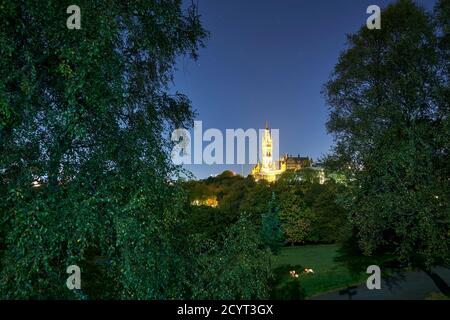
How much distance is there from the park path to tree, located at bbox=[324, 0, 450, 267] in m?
4.58

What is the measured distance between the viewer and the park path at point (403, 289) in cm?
2252

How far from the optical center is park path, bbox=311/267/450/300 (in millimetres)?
22516

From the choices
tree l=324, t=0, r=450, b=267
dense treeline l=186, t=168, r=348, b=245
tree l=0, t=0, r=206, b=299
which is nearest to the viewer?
tree l=0, t=0, r=206, b=299

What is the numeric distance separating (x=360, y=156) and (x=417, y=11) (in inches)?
402

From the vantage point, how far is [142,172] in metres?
7.16

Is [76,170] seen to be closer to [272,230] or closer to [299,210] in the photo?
[272,230]

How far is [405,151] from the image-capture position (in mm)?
14883

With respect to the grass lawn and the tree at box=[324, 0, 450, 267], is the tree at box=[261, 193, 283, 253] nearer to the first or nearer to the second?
the grass lawn

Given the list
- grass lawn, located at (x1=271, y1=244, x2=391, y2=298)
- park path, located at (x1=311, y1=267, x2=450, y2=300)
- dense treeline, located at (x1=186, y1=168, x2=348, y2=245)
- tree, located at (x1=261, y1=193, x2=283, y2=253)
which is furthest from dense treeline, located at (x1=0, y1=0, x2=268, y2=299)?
dense treeline, located at (x1=186, y1=168, x2=348, y2=245)

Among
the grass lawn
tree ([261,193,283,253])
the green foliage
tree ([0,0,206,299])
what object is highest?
tree ([0,0,206,299])

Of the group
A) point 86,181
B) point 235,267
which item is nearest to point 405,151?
point 235,267

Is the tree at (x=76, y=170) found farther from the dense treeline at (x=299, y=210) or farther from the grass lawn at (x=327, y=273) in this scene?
the dense treeline at (x=299, y=210)
